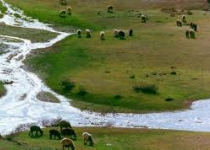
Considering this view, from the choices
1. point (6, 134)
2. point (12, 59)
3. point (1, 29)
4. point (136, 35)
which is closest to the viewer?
point (6, 134)

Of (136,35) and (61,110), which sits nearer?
(61,110)

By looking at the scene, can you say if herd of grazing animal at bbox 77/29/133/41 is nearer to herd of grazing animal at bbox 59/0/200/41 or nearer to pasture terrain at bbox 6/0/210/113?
herd of grazing animal at bbox 59/0/200/41

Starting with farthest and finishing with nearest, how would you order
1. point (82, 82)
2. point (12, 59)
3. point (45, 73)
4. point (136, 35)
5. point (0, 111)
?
point (136, 35), point (12, 59), point (45, 73), point (82, 82), point (0, 111)

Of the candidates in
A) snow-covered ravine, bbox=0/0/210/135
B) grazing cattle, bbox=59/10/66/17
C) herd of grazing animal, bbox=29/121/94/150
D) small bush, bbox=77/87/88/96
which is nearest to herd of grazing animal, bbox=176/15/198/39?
grazing cattle, bbox=59/10/66/17

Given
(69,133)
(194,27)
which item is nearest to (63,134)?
(69,133)

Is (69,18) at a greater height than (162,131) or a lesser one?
greater

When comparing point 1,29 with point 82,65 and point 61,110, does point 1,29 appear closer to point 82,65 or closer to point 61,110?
point 82,65

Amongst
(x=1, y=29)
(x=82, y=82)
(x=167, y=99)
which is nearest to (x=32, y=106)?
(x=82, y=82)
